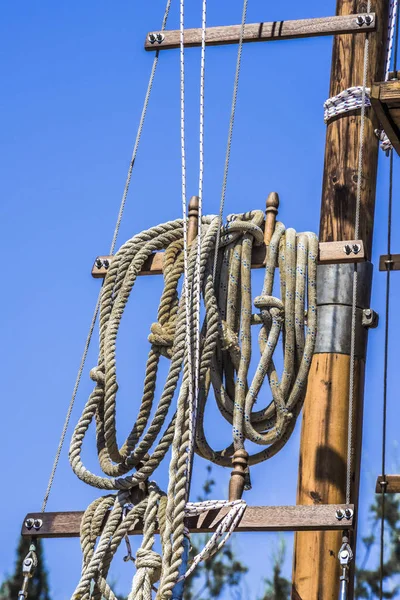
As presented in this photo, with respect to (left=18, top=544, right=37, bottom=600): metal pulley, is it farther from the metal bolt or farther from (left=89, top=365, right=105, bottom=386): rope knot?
the metal bolt

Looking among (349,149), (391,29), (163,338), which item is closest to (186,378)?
(163,338)

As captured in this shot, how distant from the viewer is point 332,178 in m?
5.98

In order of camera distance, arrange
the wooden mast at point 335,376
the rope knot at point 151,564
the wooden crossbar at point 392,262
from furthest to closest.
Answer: the wooden crossbar at point 392,262 → the wooden mast at point 335,376 → the rope knot at point 151,564

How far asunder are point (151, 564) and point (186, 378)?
600 millimetres

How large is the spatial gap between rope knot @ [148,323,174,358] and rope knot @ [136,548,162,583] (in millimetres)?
760

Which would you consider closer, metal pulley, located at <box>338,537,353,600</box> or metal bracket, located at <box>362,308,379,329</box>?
metal pulley, located at <box>338,537,353,600</box>

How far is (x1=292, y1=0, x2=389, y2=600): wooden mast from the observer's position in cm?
545

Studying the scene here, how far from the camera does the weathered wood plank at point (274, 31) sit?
5.71 metres

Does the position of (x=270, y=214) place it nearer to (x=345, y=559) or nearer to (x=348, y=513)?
(x=348, y=513)

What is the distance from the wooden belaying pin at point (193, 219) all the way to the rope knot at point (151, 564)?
1282mm

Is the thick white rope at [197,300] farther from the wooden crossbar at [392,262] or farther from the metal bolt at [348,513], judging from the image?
the wooden crossbar at [392,262]

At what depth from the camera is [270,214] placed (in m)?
5.34

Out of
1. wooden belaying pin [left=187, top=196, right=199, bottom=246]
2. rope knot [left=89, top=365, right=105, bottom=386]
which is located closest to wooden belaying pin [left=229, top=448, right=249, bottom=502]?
rope knot [left=89, top=365, right=105, bottom=386]

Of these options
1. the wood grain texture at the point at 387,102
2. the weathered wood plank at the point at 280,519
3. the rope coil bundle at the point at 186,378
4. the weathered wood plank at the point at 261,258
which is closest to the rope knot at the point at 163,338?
the rope coil bundle at the point at 186,378
